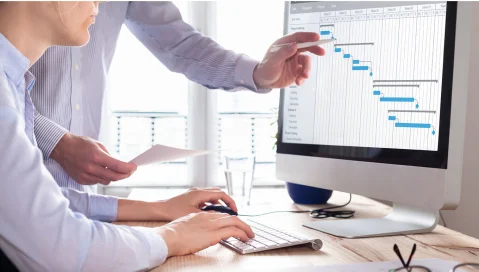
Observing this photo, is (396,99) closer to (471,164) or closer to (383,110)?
(383,110)

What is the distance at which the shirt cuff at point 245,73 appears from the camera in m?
1.60

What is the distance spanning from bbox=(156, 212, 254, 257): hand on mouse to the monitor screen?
39 centimetres

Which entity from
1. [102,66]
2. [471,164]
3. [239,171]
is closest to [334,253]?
[239,171]

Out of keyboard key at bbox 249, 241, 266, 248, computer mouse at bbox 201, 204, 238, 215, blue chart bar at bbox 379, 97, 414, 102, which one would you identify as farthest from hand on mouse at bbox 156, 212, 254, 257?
blue chart bar at bbox 379, 97, 414, 102

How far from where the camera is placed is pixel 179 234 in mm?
989

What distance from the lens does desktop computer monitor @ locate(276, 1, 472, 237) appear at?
3.62 feet

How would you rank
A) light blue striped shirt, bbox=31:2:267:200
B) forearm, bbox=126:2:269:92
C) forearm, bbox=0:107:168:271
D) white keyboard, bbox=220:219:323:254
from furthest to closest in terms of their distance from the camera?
1. forearm, bbox=126:2:269:92
2. light blue striped shirt, bbox=31:2:267:200
3. white keyboard, bbox=220:219:323:254
4. forearm, bbox=0:107:168:271

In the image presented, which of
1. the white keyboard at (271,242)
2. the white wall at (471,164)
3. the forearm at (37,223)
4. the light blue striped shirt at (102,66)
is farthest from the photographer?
the white wall at (471,164)

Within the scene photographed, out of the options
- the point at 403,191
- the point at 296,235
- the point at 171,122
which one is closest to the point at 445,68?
the point at 403,191

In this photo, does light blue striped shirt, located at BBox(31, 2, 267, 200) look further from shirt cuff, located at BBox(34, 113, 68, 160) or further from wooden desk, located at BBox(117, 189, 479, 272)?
wooden desk, located at BBox(117, 189, 479, 272)

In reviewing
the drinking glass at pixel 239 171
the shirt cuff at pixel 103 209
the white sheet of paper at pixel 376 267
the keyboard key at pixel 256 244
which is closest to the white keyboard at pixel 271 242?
the keyboard key at pixel 256 244

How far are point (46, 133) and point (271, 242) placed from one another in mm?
608

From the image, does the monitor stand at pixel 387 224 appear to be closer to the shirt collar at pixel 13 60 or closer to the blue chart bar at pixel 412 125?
the blue chart bar at pixel 412 125

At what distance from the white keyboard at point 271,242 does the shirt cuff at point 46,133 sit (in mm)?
492
